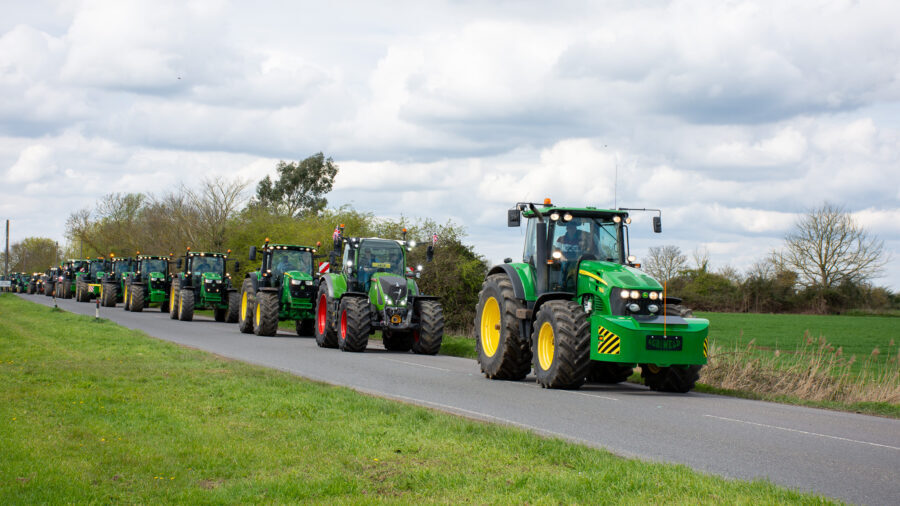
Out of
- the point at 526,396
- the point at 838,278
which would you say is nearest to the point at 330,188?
the point at 838,278

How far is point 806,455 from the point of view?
27.8 ft

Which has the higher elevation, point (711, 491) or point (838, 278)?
point (838, 278)

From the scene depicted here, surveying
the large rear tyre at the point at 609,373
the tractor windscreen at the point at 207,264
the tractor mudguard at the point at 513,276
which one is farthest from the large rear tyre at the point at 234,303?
the large rear tyre at the point at 609,373

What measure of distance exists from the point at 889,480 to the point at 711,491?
6.44ft

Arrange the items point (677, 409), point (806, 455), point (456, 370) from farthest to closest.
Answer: point (456, 370) → point (677, 409) → point (806, 455)

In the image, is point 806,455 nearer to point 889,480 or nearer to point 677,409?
point 889,480

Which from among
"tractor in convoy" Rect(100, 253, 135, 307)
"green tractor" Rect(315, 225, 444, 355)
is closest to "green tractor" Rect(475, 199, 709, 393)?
"green tractor" Rect(315, 225, 444, 355)

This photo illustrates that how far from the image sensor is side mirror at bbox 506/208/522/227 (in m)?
15.3

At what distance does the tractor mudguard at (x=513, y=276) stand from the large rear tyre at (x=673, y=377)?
2391 mm

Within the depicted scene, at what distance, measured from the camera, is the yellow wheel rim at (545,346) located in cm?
1420

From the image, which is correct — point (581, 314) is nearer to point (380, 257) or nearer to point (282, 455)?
point (282, 455)

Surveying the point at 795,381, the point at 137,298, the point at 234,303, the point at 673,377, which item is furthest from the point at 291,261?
the point at 795,381

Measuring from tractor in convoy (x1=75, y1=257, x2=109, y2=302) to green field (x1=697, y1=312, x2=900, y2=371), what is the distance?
36.3 m

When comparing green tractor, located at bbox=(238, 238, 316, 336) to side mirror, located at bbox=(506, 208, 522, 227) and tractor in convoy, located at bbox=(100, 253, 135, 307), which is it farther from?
tractor in convoy, located at bbox=(100, 253, 135, 307)
